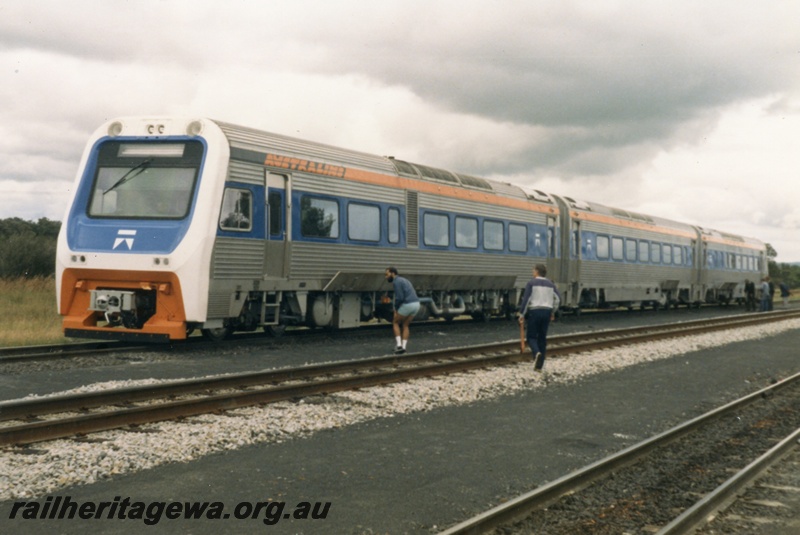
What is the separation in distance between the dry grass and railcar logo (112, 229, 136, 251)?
3.93 meters

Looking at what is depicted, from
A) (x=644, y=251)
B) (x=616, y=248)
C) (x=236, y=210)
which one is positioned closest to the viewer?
(x=236, y=210)

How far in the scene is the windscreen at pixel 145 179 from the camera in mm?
13281

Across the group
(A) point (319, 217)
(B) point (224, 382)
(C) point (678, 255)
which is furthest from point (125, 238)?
(C) point (678, 255)

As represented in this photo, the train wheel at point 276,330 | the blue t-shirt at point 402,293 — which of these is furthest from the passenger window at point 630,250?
the blue t-shirt at point 402,293

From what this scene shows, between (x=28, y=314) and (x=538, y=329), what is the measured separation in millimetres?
13504

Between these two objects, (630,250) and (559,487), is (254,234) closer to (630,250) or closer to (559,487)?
(559,487)

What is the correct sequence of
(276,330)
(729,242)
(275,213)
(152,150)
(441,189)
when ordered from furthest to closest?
(729,242)
(441,189)
(276,330)
(275,213)
(152,150)

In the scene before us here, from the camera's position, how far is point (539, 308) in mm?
13070

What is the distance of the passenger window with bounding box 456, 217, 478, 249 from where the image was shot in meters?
20.4

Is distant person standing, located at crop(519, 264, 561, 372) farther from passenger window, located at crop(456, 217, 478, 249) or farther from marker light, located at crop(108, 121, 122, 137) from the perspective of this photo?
marker light, located at crop(108, 121, 122, 137)

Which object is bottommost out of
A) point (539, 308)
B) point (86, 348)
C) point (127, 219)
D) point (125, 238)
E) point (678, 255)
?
point (86, 348)

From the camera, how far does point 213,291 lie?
1319cm

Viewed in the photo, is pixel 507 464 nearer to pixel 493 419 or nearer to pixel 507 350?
pixel 493 419

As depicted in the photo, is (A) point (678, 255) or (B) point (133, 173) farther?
(A) point (678, 255)
